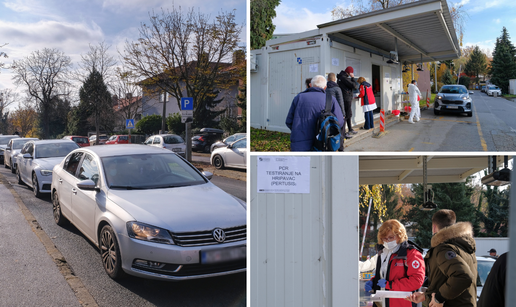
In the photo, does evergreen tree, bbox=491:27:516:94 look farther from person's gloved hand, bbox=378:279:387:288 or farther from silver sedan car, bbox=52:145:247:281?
silver sedan car, bbox=52:145:247:281

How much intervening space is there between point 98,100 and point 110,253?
6.06 ft

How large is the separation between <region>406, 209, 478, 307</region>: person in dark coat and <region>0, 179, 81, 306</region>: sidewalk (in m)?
2.90

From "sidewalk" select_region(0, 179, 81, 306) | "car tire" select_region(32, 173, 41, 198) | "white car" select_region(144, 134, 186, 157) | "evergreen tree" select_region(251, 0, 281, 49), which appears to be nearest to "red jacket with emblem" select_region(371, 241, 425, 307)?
"white car" select_region(144, 134, 186, 157)

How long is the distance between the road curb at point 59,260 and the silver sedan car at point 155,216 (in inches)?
Answer: 10.3

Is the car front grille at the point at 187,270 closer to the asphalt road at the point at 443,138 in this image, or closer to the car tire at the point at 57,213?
the car tire at the point at 57,213

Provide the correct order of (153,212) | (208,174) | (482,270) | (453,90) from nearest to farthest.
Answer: (153,212)
(208,174)
(482,270)
(453,90)

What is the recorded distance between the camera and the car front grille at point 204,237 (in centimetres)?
275

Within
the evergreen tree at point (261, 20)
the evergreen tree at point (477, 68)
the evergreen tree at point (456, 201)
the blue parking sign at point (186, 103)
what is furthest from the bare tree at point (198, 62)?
the evergreen tree at point (477, 68)

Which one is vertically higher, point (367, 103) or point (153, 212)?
point (367, 103)

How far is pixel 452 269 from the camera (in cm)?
268

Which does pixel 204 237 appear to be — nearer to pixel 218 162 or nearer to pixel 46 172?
pixel 218 162

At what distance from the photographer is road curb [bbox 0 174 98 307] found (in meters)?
2.95

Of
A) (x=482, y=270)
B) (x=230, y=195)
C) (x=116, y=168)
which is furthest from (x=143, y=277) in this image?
(x=482, y=270)

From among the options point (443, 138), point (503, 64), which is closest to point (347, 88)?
point (443, 138)
